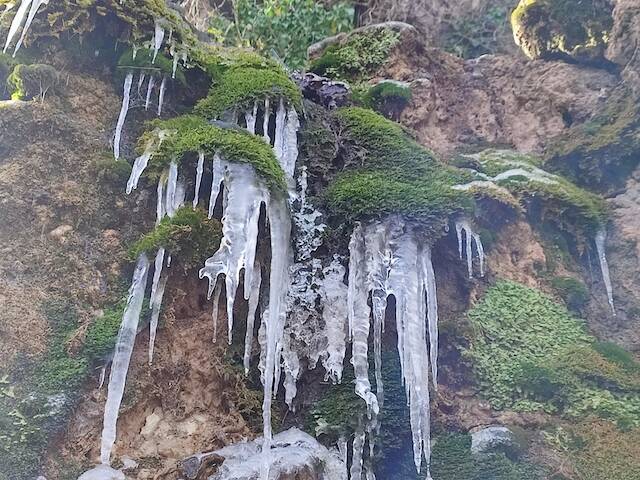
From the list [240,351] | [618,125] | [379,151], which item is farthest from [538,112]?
[240,351]

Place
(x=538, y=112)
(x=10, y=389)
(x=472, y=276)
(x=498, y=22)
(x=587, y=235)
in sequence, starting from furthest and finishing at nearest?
(x=498, y=22) → (x=538, y=112) → (x=587, y=235) → (x=472, y=276) → (x=10, y=389)

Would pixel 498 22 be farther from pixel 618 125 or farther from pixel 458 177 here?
pixel 458 177

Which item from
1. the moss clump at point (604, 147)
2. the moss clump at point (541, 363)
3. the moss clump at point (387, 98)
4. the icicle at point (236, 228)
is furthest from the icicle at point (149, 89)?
the moss clump at point (604, 147)

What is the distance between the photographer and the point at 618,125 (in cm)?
828

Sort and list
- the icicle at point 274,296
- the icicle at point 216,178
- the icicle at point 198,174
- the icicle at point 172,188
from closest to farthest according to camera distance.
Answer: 1. the icicle at point 274,296
2. the icicle at point 216,178
3. the icicle at point 198,174
4. the icicle at point 172,188

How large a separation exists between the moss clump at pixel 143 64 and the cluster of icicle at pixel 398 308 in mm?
2589

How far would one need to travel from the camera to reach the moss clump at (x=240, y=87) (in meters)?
6.70

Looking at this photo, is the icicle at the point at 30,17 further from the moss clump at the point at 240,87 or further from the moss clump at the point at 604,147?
the moss clump at the point at 604,147

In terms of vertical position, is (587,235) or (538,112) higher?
(538,112)

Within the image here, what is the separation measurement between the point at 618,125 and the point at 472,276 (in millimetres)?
3041

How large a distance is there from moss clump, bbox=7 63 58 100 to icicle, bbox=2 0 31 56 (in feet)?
0.90

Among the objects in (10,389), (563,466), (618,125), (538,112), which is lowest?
(563,466)

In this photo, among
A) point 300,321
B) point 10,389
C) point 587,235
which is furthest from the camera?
point 587,235

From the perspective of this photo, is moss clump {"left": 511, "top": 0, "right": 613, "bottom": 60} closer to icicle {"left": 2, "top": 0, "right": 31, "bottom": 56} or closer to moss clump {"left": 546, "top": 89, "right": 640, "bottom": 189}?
moss clump {"left": 546, "top": 89, "right": 640, "bottom": 189}
